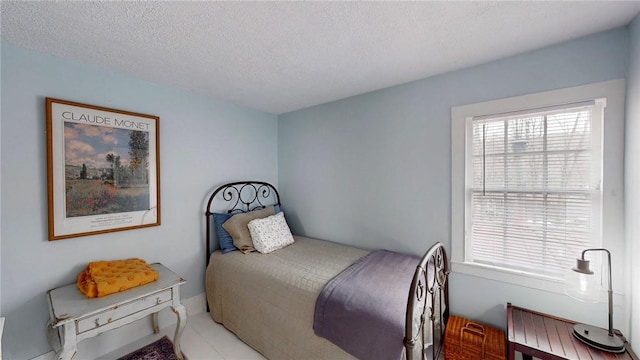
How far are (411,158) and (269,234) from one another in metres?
1.60

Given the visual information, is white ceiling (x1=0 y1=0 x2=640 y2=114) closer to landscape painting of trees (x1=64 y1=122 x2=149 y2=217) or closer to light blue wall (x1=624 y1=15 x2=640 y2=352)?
light blue wall (x1=624 y1=15 x2=640 y2=352)

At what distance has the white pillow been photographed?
97.5 inches

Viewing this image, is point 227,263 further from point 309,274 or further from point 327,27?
point 327,27

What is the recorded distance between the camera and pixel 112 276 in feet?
5.76

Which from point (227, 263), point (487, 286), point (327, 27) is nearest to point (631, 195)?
point (487, 286)

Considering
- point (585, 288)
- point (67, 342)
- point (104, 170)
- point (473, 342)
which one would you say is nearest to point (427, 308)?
point (473, 342)

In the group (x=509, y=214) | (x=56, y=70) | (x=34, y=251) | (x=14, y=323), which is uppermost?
(x=56, y=70)

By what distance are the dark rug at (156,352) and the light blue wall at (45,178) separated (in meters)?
0.48

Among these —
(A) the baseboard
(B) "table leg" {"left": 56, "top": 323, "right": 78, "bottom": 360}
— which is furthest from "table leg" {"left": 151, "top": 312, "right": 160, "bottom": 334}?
(B) "table leg" {"left": 56, "top": 323, "right": 78, "bottom": 360}

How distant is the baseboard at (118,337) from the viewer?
1.88m

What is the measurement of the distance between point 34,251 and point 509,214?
3437mm

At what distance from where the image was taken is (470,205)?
2.02 meters

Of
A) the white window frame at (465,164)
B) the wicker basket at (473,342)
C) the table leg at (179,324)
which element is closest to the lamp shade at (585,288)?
the white window frame at (465,164)

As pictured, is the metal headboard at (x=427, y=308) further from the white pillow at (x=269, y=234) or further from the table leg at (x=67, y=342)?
the table leg at (x=67, y=342)
